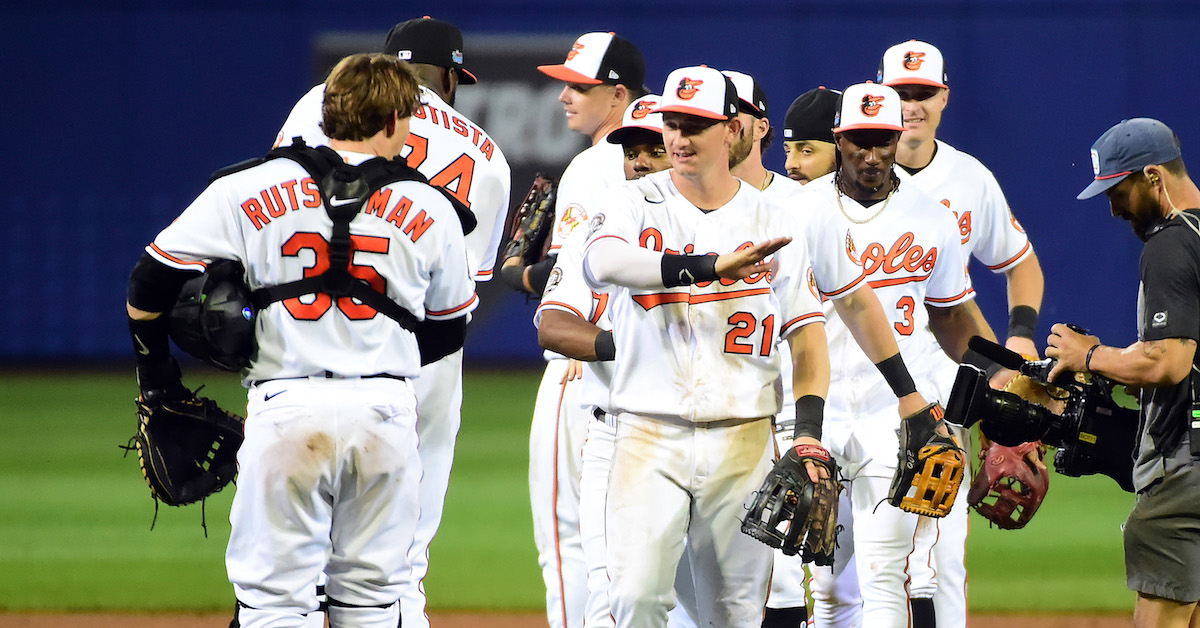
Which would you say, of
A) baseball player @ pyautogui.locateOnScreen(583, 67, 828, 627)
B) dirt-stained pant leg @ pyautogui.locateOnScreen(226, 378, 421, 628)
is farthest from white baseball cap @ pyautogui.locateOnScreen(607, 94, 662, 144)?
dirt-stained pant leg @ pyautogui.locateOnScreen(226, 378, 421, 628)

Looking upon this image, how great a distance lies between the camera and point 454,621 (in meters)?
6.11

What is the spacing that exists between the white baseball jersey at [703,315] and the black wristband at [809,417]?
0.08 meters

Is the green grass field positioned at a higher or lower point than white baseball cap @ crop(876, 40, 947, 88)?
lower

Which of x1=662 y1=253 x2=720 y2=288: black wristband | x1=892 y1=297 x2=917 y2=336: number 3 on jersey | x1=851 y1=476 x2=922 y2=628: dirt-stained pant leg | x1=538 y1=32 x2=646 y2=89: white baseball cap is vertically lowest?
x1=851 y1=476 x2=922 y2=628: dirt-stained pant leg

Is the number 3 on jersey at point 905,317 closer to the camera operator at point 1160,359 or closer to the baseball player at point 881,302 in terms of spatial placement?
the baseball player at point 881,302

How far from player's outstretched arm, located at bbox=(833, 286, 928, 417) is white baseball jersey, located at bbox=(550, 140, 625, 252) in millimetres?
923

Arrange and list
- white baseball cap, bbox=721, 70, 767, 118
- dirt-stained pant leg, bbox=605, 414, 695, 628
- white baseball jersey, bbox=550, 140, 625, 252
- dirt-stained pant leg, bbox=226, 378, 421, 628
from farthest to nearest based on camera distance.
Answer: white baseball jersey, bbox=550, 140, 625, 252 < white baseball cap, bbox=721, 70, 767, 118 < dirt-stained pant leg, bbox=605, 414, 695, 628 < dirt-stained pant leg, bbox=226, 378, 421, 628

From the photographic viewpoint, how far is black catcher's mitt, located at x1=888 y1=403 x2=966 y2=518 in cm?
416

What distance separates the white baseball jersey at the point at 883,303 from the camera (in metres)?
4.76

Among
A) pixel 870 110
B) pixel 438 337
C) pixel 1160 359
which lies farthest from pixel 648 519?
pixel 870 110

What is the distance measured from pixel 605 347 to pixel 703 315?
1.41 feet

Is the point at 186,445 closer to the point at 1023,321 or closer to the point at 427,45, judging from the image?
the point at 427,45

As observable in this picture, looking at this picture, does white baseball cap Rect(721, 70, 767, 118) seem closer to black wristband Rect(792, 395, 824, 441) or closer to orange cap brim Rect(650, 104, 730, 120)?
orange cap brim Rect(650, 104, 730, 120)

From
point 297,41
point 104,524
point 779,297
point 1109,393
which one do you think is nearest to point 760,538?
point 779,297
